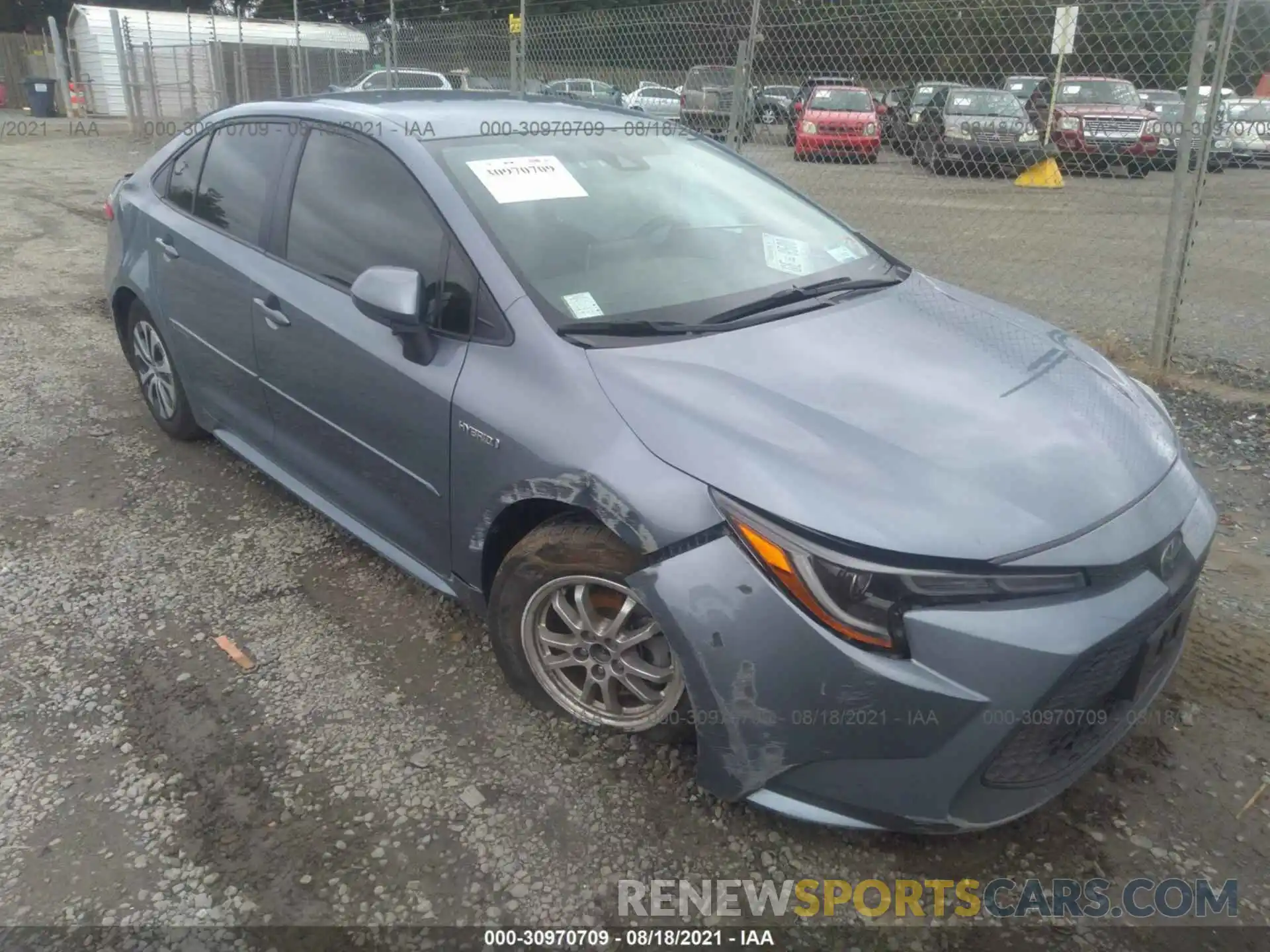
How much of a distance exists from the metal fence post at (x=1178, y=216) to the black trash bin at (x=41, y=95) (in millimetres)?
31573

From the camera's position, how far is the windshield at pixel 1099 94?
32.2ft

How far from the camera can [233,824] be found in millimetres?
2320

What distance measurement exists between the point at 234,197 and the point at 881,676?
305cm

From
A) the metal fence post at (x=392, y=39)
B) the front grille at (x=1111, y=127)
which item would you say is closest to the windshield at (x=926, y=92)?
the front grille at (x=1111, y=127)

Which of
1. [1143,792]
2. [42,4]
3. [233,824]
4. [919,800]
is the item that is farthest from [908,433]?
[42,4]

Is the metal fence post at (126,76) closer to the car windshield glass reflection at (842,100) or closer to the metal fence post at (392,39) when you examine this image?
the metal fence post at (392,39)

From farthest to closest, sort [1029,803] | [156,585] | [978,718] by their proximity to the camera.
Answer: [156,585], [1029,803], [978,718]

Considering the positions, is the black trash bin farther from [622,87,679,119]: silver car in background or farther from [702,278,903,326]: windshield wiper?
[702,278,903,326]: windshield wiper

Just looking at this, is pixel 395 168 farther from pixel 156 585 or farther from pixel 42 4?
pixel 42 4

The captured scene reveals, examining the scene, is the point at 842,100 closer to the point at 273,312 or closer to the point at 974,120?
the point at 974,120

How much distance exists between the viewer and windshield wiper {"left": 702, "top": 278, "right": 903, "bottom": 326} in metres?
2.70

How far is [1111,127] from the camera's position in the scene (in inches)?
379

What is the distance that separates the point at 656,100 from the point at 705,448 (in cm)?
1143

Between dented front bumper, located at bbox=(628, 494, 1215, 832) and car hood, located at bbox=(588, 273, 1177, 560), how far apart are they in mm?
166
